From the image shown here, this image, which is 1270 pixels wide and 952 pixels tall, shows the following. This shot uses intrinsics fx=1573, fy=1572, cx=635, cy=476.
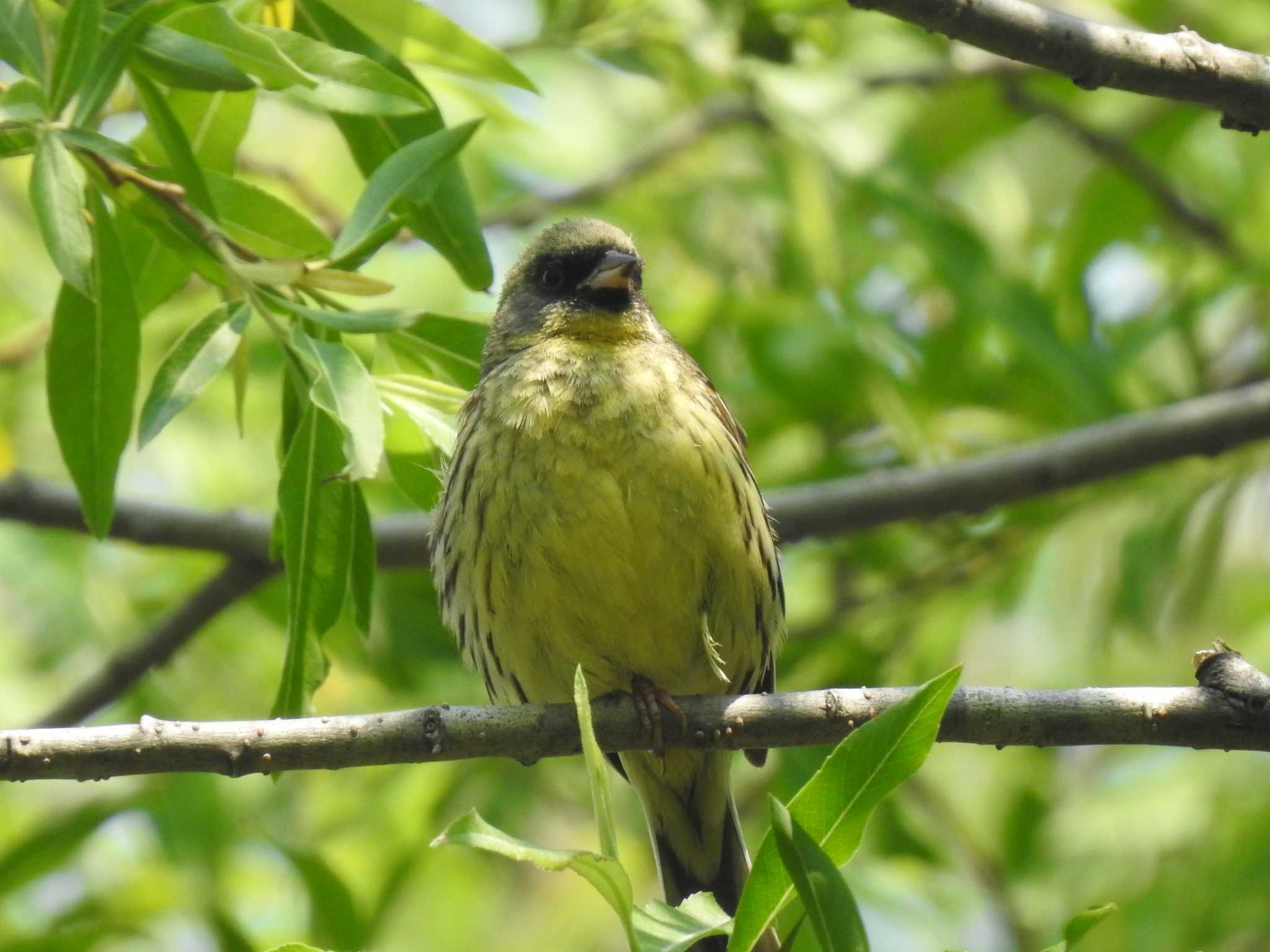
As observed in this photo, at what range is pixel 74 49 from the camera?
11.1 feet

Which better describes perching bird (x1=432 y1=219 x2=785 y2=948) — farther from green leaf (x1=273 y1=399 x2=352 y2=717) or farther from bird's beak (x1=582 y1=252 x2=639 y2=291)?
green leaf (x1=273 y1=399 x2=352 y2=717)

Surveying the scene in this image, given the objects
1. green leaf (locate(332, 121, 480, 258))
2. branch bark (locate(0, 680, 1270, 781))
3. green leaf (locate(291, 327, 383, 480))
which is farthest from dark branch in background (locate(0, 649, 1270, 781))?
green leaf (locate(332, 121, 480, 258))

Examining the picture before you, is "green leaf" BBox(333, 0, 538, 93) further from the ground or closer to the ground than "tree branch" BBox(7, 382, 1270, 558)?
further from the ground

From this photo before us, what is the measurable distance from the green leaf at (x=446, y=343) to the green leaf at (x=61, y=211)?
3.51 feet

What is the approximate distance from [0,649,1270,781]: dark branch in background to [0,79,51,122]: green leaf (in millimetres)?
1303

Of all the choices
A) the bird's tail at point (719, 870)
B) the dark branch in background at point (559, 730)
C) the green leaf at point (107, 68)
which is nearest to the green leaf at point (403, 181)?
the green leaf at point (107, 68)

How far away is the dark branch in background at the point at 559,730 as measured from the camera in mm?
3367

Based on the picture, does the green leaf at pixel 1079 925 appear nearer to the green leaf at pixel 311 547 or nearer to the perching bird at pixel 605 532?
the perching bird at pixel 605 532

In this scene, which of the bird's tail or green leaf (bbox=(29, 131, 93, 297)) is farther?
the bird's tail

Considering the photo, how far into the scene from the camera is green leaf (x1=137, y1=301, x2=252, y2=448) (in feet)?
11.0

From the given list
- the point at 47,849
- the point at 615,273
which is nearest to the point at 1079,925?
the point at 615,273

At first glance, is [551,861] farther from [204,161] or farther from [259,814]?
[259,814]

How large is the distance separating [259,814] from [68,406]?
4.06 metres

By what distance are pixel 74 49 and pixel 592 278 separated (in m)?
2.61
